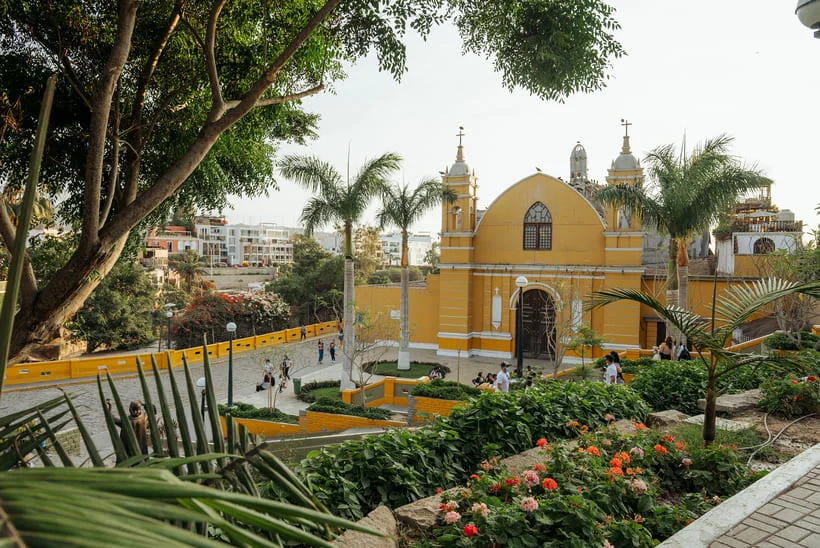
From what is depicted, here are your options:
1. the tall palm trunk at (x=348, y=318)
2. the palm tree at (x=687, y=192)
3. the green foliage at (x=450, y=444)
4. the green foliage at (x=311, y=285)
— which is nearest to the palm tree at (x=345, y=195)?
the tall palm trunk at (x=348, y=318)

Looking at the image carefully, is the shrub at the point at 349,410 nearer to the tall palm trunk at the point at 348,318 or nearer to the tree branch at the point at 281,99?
the tall palm trunk at the point at 348,318

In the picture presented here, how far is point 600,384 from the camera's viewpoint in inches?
284

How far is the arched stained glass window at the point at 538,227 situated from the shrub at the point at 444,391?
9190 millimetres

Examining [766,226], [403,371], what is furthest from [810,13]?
[766,226]

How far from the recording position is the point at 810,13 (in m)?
3.17

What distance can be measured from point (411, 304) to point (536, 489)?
64.0 ft

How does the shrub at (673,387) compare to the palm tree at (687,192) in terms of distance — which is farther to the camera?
the palm tree at (687,192)

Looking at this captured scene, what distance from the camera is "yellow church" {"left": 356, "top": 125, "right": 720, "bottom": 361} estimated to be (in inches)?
769

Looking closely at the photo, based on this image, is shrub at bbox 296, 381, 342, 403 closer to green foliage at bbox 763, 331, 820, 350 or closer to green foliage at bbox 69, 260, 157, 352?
green foliage at bbox 69, 260, 157, 352

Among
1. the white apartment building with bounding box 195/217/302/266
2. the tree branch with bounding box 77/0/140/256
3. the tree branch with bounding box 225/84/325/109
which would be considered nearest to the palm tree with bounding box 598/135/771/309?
the tree branch with bounding box 225/84/325/109

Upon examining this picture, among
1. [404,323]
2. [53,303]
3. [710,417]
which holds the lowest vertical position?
[404,323]

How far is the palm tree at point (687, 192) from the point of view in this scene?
13891 millimetres

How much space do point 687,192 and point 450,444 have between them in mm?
11683

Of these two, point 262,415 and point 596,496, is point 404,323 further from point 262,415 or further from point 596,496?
point 596,496
